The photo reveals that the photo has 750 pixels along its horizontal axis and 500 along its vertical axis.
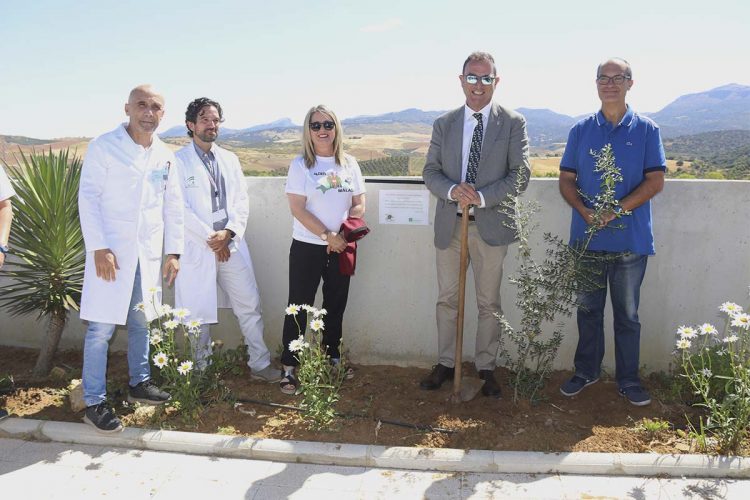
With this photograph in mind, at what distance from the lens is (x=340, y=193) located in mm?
4344

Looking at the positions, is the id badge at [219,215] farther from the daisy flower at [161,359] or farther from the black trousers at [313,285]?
the daisy flower at [161,359]

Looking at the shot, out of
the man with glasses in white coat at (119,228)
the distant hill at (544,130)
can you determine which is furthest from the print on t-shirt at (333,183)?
the distant hill at (544,130)

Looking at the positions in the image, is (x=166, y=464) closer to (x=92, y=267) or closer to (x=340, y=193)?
(x=92, y=267)

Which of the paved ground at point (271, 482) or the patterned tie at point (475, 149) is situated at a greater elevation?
the patterned tie at point (475, 149)

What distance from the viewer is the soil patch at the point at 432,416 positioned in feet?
12.1

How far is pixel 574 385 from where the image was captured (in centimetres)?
437

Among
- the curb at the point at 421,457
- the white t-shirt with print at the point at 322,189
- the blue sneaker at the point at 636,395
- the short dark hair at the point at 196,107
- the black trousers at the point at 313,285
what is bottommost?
the curb at the point at 421,457

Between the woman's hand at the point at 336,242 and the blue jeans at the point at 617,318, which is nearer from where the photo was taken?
the blue jeans at the point at 617,318

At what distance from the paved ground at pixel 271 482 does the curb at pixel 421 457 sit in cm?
5

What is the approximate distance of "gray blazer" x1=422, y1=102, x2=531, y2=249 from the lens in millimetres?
4059

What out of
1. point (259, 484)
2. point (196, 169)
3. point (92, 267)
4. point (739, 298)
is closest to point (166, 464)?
point (259, 484)

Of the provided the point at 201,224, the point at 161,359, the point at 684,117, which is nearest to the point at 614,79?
the point at 201,224

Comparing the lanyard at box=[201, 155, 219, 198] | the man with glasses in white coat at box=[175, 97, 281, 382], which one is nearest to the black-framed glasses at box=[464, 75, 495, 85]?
the man with glasses in white coat at box=[175, 97, 281, 382]

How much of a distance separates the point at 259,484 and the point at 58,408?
1905mm
